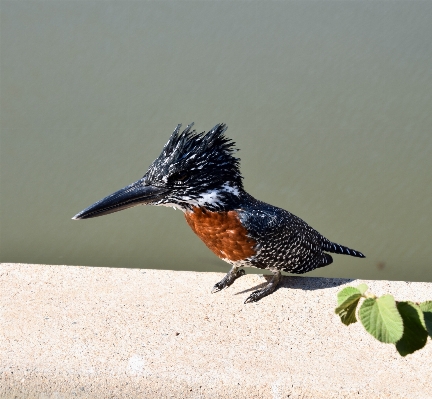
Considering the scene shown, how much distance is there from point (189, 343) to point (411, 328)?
5.35ft

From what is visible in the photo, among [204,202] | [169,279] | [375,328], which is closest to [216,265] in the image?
[169,279]

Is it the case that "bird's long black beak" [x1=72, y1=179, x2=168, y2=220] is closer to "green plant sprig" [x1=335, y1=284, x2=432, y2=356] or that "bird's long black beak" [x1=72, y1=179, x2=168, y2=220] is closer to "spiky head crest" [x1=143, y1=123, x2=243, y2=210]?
"spiky head crest" [x1=143, y1=123, x2=243, y2=210]

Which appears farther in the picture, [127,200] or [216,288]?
[216,288]

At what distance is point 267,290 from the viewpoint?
2.55 meters

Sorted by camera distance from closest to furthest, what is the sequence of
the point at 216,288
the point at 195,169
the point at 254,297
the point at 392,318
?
the point at 392,318 < the point at 195,169 < the point at 254,297 < the point at 216,288

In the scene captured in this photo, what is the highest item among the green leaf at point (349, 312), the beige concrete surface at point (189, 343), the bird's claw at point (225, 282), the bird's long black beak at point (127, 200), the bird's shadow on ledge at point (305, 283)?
the green leaf at point (349, 312)

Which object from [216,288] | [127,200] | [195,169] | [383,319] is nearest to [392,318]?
[383,319]

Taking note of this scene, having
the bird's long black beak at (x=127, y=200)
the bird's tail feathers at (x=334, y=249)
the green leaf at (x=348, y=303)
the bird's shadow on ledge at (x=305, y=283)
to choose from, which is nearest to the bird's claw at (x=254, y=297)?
the bird's shadow on ledge at (x=305, y=283)

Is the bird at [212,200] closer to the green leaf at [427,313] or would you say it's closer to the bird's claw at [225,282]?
the bird's claw at [225,282]

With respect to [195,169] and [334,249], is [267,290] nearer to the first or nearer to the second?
[334,249]

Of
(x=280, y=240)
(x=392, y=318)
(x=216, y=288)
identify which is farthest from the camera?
(x=216, y=288)

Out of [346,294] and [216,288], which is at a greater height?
[346,294]

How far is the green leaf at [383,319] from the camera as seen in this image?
2.14ft

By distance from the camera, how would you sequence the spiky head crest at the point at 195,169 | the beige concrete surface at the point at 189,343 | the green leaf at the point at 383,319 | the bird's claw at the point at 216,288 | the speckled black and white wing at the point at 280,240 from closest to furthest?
the green leaf at the point at 383,319 < the beige concrete surface at the point at 189,343 < the spiky head crest at the point at 195,169 < the speckled black and white wing at the point at 280,240 < the bird's claw at the point at 216,288
